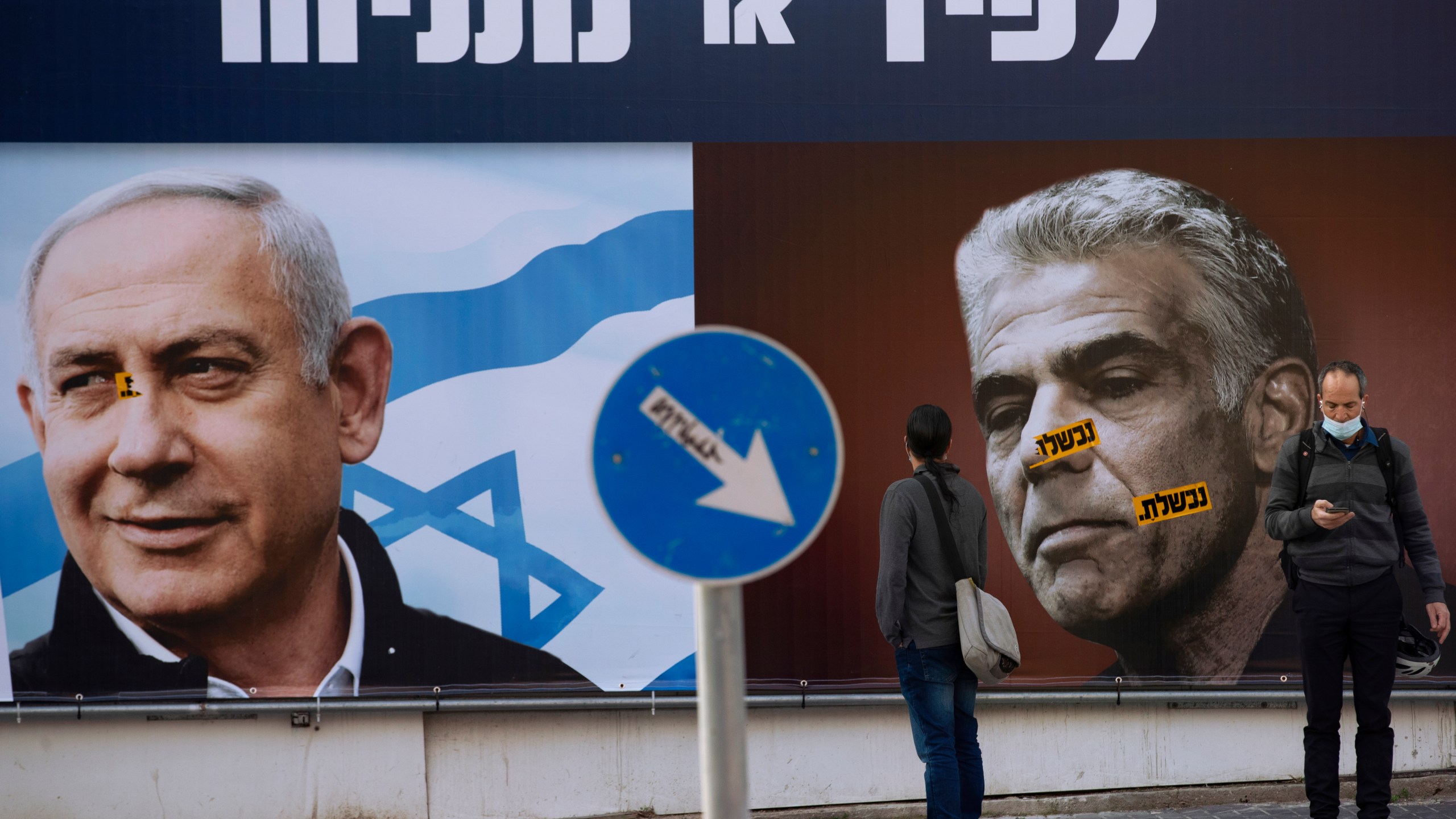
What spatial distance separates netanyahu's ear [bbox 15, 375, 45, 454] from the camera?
214 inches

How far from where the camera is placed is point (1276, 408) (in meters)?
5.54

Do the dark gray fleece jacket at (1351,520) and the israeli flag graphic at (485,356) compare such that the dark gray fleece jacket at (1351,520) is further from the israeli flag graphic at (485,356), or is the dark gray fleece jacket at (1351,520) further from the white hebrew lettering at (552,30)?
the white hebrew lettering at (552,30)

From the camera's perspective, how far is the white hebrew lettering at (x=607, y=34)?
554cm

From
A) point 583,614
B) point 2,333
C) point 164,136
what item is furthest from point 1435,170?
point 2,333

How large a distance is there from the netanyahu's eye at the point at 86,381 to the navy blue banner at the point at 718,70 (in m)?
1.21

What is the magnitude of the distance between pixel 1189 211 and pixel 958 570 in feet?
8.16

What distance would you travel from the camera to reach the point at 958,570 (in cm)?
440

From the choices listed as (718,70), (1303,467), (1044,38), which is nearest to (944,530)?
(1303,467)

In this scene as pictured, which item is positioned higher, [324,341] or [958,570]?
[324,341]

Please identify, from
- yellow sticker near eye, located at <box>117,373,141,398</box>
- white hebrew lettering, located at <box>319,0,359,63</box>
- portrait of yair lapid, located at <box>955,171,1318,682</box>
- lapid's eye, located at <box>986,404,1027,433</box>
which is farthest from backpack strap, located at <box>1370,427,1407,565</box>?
yellow sticker near eye, located at <box>117,373,141,398</box>

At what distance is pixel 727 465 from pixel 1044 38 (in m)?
4.00

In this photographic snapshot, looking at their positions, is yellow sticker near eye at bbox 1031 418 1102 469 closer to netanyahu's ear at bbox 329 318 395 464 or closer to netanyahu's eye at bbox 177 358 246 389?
netanyahu's ear at bbox 329 318 395 464

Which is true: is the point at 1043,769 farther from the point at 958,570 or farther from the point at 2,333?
the point at 2,333

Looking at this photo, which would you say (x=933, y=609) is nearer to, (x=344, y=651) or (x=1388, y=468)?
(x=1388, y=468)
